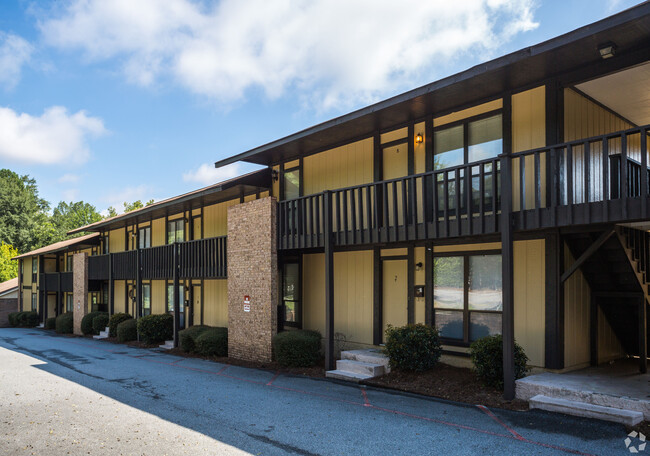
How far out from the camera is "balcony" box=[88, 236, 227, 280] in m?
16.3

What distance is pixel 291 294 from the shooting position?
1540 centimetres

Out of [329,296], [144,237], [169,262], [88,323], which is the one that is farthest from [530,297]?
[88,323]

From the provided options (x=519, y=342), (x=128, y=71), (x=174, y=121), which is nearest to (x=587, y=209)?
(x=519, y=342)

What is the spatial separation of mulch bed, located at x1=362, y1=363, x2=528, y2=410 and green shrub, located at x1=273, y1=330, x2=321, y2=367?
2549 millimetres

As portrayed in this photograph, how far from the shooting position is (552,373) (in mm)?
8859

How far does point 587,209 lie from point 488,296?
340cm

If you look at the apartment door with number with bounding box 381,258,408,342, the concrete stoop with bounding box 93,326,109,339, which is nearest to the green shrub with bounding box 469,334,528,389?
the apartment door with number with bounding box 381,258,408,342

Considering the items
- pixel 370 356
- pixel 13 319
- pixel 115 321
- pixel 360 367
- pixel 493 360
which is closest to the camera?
pixel 493 360

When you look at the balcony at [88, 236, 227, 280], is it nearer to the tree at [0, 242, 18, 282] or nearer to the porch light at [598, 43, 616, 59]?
the porch light at [598, 43, 616, 59]

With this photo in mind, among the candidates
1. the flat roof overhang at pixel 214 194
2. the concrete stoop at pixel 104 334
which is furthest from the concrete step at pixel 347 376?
the concrete stoop at pixel 104 334

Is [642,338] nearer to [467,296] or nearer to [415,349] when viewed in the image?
[467,296]

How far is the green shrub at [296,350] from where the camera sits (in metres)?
12.4

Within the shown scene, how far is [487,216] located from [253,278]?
7.58 meters

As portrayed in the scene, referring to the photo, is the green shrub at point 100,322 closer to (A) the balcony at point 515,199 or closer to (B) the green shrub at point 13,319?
(A) the balcony at point 515,199
